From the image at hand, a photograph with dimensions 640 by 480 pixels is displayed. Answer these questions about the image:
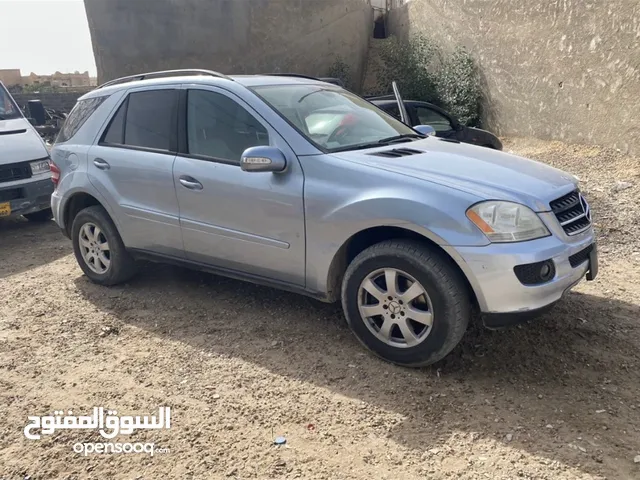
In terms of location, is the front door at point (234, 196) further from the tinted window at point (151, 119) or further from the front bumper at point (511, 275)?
the front bumper at point (511, 275)

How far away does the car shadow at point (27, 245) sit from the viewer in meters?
5.78

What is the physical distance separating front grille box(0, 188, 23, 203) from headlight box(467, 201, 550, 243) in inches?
227

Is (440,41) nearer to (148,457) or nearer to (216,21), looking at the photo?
(216,21)

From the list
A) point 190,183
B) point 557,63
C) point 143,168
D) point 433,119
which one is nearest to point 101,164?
point 143,168

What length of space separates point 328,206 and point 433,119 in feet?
16.5

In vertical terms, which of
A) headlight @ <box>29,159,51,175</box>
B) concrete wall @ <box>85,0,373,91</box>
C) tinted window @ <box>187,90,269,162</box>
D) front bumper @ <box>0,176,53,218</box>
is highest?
concrete wall @ <box>85,0,373,91</box>

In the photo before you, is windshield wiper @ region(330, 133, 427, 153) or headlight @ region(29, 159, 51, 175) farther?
headlight @ region(29, 159, 51, 175)

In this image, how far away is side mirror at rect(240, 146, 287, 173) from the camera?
11.1ft

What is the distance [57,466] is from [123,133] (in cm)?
273

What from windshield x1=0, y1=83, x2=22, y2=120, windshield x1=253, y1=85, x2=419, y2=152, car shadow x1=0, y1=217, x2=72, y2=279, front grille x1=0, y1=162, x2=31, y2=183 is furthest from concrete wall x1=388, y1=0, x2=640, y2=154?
windshield x1=0, y1=83, x2=22, y2=120

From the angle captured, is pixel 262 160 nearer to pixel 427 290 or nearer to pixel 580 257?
pixel 427 290

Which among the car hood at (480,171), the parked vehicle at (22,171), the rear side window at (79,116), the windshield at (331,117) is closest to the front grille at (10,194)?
the parked vehicle at (22,171)

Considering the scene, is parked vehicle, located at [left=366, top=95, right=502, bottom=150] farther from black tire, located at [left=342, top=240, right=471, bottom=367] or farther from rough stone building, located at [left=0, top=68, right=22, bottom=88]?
rough stone building, located at [left=0, top=68, right=22, bottom=88]

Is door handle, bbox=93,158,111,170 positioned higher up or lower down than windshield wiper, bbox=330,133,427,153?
lower down
